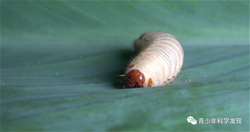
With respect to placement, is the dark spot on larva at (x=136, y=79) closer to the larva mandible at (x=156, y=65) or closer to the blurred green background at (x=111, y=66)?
the larva mandible at (x=156, y=65)

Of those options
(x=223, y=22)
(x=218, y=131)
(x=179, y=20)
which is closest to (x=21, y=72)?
(x=218, y=131)

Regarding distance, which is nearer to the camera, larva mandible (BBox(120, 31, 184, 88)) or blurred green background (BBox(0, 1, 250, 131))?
blurred green background (BBox(0, 1, 250, 131))

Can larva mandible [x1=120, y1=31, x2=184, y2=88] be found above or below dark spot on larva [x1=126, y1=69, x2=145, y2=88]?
above
